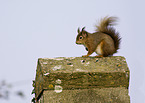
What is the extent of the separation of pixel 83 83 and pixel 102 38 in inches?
40.2

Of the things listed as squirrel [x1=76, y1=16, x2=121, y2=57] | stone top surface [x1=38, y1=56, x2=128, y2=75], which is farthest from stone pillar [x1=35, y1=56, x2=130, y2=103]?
squirrel [x1=76, y1=16, x2=121, y2=57]

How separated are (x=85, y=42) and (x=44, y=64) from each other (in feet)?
3.34

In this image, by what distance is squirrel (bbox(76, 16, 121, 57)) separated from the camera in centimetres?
267

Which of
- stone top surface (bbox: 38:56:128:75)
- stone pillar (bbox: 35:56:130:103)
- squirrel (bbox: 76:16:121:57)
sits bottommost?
stone pillar (bbox: 35:56:130:103)

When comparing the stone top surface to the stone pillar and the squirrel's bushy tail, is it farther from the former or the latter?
the squirrel's bushy tail

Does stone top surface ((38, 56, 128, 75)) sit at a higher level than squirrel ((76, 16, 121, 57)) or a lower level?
lower

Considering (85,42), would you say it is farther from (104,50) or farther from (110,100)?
(110,100)

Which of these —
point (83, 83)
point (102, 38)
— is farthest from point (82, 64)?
point (102, 38)

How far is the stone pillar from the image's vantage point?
1.78 meters

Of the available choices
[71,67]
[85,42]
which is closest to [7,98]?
[71,67]

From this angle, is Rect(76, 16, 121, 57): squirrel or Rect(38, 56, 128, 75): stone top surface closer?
Rect(38, 56, 128, 75): stone top surface

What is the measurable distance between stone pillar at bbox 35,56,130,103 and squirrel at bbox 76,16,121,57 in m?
0.74

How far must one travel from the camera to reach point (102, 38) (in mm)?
2699

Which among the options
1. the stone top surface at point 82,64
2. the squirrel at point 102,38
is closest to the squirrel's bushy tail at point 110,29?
the squirrel at point 102,38
